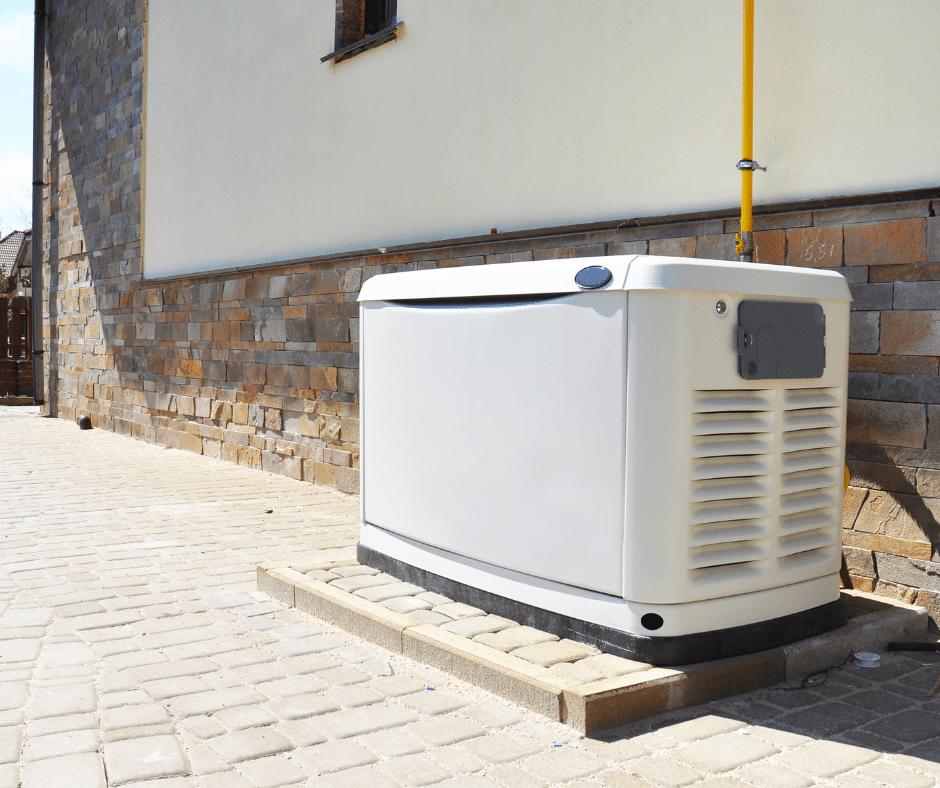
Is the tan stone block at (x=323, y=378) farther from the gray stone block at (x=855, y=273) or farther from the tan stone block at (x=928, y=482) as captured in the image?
the tan stone block at (x=928, y=482)

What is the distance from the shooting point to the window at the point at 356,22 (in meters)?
7.39

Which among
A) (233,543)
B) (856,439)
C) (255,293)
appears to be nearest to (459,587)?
(856,439)

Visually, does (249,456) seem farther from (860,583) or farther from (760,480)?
(760,480)

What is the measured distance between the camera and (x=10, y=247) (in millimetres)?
41812

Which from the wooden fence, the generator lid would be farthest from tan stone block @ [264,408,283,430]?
the wooden fence

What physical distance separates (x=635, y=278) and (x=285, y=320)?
5.65m

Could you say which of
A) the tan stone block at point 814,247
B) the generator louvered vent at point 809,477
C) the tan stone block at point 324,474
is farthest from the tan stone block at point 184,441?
the generator louvered vent at point 809,477

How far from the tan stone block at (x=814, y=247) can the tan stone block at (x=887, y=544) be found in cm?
117

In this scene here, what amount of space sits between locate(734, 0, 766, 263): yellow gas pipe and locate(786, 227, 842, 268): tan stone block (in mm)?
178

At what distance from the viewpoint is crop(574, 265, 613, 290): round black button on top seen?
3.01 m

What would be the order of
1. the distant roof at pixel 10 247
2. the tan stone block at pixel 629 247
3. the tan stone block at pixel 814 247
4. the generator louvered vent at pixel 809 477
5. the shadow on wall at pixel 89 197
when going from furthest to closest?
the distant roof at pixel 10 247
the shadow on wall at pixel 89 197
the tan stone block at pixel 629 247
the tan stone block at pixel 814 247
the generator louvered vent at pixel 809 477

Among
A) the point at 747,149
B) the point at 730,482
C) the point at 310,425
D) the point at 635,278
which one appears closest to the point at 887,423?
the point at 730,482

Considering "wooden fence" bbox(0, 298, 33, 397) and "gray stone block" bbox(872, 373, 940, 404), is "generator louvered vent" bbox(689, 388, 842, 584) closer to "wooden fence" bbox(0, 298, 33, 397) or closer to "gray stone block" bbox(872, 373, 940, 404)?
"gray stone block" bbox(872, 373, 940, 404)

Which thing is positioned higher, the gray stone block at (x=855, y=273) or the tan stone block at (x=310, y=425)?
the gray stone block at (x=855, y=273)
